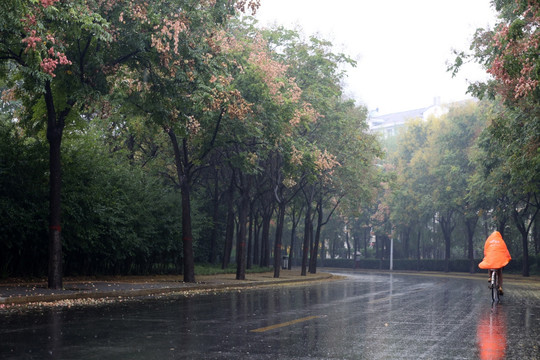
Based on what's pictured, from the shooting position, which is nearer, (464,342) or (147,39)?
(464,342)

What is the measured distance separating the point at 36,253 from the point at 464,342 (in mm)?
15966

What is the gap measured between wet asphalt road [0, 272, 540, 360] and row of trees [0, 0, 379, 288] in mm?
5780

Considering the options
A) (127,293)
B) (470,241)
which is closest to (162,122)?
(127,293)

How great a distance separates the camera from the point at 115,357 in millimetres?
7328

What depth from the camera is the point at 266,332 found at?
985 cm

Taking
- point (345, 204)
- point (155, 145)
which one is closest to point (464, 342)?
point (155, 145)

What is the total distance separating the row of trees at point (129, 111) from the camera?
16.4 meters

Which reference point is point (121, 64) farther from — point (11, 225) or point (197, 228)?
point (197, 228)

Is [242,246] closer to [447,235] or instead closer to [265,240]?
[265,240]

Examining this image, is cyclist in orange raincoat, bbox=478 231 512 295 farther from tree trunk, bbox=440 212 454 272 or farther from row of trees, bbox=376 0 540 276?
tree trunk, bbox=440 212 454 272

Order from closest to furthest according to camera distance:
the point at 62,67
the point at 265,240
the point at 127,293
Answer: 1. the point at 62,67
2. the point at 127,293
3. the point at 265,240

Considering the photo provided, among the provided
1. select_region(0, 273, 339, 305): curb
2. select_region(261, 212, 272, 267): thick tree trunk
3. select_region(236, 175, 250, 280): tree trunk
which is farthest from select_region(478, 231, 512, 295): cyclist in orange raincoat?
select_region(261, 212, 272, 267): thick tree trunk

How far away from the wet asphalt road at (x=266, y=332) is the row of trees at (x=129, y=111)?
19.0 feet

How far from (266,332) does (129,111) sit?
13.8 meters
